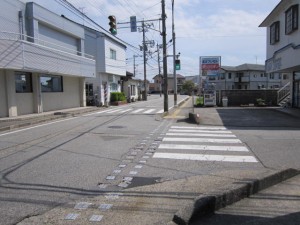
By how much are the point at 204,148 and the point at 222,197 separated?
200 inches

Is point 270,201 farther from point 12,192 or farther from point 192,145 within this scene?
point 192,145

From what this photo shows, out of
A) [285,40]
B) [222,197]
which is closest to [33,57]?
[285,40]

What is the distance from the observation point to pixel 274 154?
9.23 metres

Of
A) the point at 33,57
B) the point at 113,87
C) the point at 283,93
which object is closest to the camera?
the point at 33,57

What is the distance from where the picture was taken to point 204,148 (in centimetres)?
1012

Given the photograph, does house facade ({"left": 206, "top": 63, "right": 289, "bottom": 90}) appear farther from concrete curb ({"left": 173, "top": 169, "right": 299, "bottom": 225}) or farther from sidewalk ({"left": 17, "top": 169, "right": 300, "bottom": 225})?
sidewalk ({"left": 17, "top": 169, "right": 300, "bottom": 225})

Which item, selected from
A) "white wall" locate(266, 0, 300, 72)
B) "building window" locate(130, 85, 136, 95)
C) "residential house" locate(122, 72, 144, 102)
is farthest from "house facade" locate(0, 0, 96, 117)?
"building window" locate(130, 85, 136, 95)

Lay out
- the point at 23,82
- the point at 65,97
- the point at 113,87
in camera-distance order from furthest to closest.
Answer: the point at 113,87 → the point at 65,97 → the point at 23,82

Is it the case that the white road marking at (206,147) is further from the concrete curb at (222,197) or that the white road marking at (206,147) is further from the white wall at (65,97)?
the white wall at (65,97)

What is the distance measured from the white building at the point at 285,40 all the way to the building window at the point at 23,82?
53.4 ft

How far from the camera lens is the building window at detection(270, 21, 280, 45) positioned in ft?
85.3

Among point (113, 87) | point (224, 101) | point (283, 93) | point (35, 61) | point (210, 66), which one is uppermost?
point (35, 61)

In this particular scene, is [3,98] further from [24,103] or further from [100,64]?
[100,64]

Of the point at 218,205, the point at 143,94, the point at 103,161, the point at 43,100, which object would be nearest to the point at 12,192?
the point at 103,161
